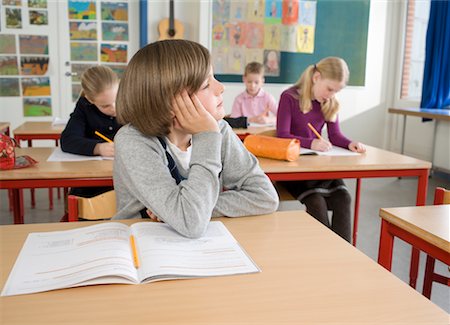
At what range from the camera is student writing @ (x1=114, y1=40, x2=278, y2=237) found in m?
1.09

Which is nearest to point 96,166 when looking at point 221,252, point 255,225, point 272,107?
point 255,225

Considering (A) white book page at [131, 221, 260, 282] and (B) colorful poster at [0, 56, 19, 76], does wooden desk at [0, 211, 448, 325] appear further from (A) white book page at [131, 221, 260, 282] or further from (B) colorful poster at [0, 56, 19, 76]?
(B) colorful poster at [0, 56, 19, 76]

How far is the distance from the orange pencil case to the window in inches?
162

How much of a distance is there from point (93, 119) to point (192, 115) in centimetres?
120

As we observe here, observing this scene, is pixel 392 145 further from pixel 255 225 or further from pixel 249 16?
pixel 255 225

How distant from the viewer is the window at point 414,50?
546cm


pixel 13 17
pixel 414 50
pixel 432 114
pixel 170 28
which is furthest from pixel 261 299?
pixel 414 50

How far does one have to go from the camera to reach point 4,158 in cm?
171

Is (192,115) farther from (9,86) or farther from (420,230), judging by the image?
(9,86)

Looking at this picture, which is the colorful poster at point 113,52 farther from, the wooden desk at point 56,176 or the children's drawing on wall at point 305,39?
the wooden desk at point 56,176

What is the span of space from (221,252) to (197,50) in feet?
1.76

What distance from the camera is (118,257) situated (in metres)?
0.83

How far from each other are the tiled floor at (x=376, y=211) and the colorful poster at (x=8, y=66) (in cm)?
158

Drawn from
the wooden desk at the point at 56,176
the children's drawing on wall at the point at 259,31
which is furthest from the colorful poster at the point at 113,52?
the wooden desk at the point at 56,176
